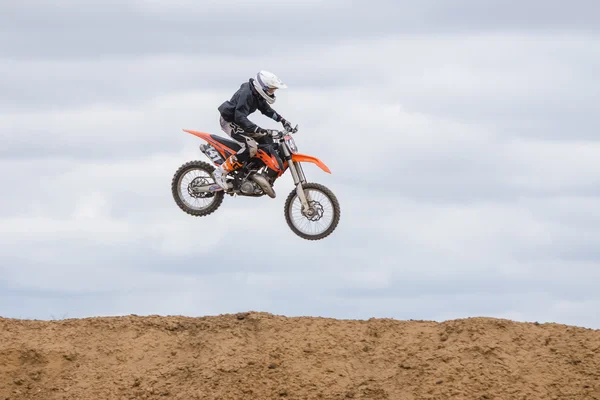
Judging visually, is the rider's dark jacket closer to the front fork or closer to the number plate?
the number plate

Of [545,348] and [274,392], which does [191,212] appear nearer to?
[274,392]

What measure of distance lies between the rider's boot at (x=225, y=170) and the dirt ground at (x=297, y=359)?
151 inches

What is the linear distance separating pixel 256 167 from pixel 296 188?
1171 mm

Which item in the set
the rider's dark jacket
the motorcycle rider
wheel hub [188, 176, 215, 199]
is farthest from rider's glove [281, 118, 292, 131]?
wheel hub [188, 176, 215, 199]

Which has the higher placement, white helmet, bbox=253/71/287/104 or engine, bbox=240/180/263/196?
white helmet, bbox=253/71/287/104

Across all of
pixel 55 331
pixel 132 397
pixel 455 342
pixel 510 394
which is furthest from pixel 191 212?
pixel 510 394

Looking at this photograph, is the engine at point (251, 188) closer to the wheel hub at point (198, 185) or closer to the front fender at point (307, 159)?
the front fender at point (307, 159)

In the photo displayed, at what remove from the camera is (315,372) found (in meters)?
15.6

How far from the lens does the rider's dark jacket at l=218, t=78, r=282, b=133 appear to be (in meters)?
19.3

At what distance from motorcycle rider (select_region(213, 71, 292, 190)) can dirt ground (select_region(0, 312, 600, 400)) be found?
4.04 metres

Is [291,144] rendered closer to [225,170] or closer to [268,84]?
[268,84]

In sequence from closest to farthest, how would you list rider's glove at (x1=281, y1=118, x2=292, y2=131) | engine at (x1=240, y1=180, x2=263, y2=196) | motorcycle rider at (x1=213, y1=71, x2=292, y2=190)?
motorcycle rider at (x1=213, y1=71, x2=292, y2=190) < rider's glove at (x1=281, y1=118, x2=292, y2=131) < engine at (x1=240, y1=180, x2=263, y2=196)

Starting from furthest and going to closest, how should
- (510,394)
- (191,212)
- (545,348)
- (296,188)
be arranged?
(191,212) < (296,188) < (545,348) < (510,394)

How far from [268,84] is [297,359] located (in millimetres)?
6172
